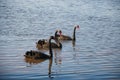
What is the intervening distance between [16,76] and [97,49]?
6422mm

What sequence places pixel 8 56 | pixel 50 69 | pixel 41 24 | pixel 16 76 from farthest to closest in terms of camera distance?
pixel 41 24
pixel 8 56
pixel 50 69
pixel 16 76

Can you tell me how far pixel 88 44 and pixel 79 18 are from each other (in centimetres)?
1266

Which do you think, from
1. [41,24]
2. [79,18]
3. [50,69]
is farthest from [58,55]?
[79,18]

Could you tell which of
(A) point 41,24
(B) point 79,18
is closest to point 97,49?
(A) point 41,24

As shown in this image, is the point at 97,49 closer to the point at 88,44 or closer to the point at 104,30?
the point at 88,44

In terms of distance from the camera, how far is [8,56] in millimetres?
15336

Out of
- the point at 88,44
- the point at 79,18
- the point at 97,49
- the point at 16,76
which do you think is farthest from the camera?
the point at 79,18

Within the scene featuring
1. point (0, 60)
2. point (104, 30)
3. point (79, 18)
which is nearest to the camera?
point (0, 60)

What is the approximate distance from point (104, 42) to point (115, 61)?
5132 millimetres

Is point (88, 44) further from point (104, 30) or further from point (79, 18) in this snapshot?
point (79, 18)

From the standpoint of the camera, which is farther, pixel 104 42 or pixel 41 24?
pixel 41 24

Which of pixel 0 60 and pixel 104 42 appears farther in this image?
pixel 104 42

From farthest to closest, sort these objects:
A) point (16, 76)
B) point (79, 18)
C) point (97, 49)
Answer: point (79, 18)
point (97, 49)
point (16, 76)

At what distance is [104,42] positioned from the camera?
19609 millimetres
